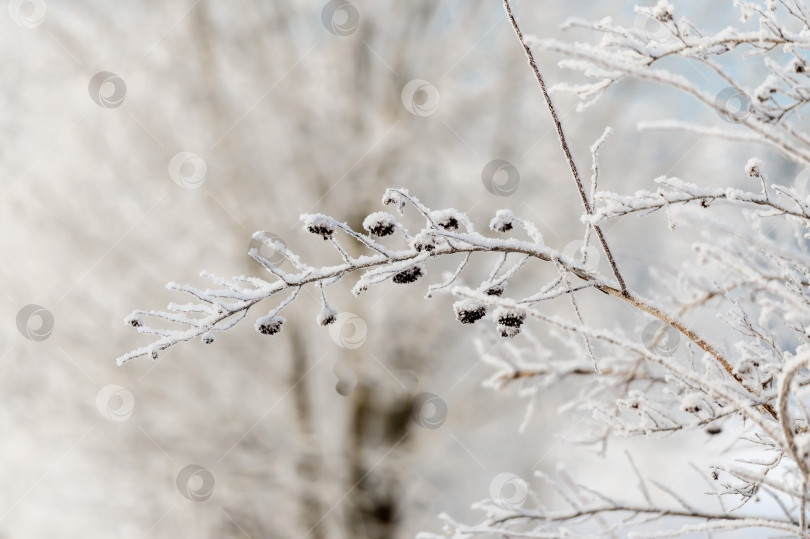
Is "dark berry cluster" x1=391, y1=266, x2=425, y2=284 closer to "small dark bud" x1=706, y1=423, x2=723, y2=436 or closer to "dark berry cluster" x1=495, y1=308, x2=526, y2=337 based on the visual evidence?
"dark berry cluster" x1=495, y1=308, x2=526, y2=337

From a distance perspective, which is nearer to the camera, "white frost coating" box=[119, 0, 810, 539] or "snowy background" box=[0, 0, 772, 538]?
"white frost coating" box=[119, 0, 810, 539]

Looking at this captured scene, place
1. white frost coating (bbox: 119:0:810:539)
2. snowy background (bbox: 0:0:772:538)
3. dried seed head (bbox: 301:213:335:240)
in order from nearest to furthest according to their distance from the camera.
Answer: white frost coating (bbox: 119:0:810:539)
dried seed head (bbox: 301:213:335:240)
snowy background (bbox: 0:0:772:538)

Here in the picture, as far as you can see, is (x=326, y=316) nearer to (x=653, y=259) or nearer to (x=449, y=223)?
(x=449, y=223)

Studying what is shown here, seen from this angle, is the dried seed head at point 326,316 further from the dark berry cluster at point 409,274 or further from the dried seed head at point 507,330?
the dried seed head at point 507,330

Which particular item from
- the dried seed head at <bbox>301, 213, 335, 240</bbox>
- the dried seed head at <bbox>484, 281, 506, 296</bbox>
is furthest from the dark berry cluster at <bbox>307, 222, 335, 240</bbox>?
the dried seed head at <bbox>484, 281, 506, 296</bbox>

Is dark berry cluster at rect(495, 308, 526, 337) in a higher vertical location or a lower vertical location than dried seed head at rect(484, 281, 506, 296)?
lower

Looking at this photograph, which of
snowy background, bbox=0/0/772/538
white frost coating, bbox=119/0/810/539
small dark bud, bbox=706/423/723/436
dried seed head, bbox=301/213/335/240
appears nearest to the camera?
white frost coating, bbox=119/0/810/539
